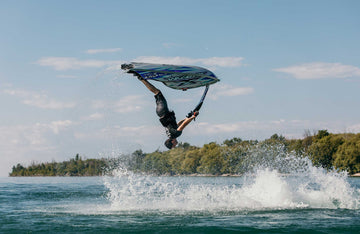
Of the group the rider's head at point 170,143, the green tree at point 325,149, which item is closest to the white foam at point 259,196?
the rider's head at point 170,143

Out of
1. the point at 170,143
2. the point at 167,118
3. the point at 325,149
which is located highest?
the point at 325,149

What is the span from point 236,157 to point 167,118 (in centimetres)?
8289

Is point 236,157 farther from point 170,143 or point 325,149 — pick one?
point 170,143

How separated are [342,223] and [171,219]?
6.52 m

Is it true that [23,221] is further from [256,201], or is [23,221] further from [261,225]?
[256,201]

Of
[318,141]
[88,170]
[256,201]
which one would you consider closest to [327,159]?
[318,141]

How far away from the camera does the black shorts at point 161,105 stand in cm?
1359

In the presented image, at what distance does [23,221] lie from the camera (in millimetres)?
16719

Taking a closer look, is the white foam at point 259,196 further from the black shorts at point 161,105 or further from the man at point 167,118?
the black shorts at point 161,105

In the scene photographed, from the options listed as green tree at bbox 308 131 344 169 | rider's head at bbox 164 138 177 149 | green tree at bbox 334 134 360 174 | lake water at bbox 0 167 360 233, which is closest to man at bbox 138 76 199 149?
rider's head at bbox 164 138 177 149

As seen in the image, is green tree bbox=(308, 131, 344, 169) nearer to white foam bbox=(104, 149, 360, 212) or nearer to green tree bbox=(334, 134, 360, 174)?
green tree bbox=(334, 134, 360, 174)

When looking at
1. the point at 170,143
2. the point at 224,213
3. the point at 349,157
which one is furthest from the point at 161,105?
the point at 349,157

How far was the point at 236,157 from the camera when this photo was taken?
95.0 m

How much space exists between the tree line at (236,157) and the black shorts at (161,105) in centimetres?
759
